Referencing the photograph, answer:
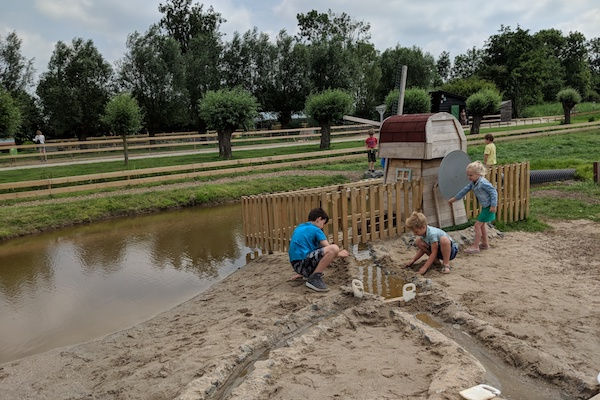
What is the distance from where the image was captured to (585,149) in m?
23.9

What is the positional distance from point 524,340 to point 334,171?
17175 mm

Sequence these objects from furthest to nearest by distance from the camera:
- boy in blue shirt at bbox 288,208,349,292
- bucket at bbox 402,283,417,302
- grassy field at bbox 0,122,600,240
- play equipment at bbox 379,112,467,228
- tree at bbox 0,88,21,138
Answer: tree at bbox 0,88,21,138
grassy field at bbox 0,122,600,240
play equipment at bbox 379,112,467,228
boy in blue shirt at bbox 288,208,349,292
bucket at bbox 402,283,417,302

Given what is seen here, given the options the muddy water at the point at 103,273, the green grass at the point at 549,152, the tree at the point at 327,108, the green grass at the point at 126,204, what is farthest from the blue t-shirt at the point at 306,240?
the tree at the point at 327,108

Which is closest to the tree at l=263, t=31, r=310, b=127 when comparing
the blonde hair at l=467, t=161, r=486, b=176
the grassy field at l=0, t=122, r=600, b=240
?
the grassy field at l=0, t=122, r=600, b=240

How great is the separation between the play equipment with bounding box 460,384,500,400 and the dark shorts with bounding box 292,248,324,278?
3.23 metres

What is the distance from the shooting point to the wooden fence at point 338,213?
27.8ft

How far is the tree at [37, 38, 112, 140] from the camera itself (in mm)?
39750

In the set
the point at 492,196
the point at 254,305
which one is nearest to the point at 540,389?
the point at 254,305

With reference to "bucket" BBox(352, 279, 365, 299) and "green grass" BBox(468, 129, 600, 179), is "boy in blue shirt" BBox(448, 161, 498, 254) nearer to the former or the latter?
"bucket" BBox(352, 279, 365, 299)

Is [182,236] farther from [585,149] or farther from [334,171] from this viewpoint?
[585,149]

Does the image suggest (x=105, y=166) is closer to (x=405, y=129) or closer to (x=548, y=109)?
(x=405, y=129)

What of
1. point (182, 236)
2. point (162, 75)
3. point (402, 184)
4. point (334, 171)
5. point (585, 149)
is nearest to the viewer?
point (402, 184)

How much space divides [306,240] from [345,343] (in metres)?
2.05

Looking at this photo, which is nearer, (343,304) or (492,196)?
(343,304)
